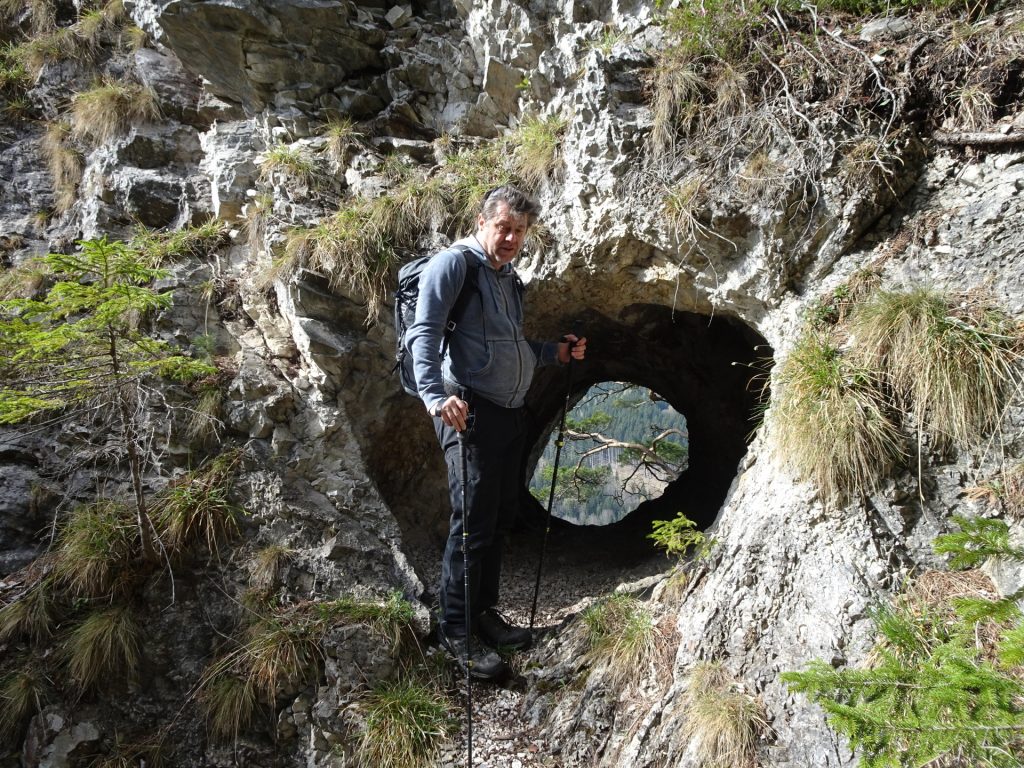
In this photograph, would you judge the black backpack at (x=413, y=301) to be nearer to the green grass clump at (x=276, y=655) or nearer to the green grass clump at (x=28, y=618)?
the green grass clump at (x=276, y=655)

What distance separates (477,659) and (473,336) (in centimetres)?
202

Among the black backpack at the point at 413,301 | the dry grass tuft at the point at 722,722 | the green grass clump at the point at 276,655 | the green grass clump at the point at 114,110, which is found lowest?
the green grass clump at the point at 276,655

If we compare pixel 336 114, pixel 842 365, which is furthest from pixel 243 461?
pixel 842 365

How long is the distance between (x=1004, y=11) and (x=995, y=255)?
5.54 feet

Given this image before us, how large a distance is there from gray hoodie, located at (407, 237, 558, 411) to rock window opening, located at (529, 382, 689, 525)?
17.6 feet

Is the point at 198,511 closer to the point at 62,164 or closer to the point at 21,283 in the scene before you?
the point at 21,283

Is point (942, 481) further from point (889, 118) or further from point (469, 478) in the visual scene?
point (469, 478)

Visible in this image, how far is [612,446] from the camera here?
1016 centimetres

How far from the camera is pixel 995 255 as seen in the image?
10.3ft

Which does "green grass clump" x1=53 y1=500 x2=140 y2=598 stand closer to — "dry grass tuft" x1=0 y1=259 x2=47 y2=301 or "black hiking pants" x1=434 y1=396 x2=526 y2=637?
"black hiking pants" x1=434 y1=396 x2=526 y2=637

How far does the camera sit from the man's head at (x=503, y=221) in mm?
3445

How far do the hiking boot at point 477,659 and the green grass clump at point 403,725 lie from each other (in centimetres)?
25

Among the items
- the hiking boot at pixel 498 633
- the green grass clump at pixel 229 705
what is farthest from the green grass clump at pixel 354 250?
the green grass clump at pixel 229 705

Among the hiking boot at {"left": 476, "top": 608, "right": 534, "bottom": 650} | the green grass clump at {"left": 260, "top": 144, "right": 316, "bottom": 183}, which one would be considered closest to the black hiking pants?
the hiking boot at {"left": 476, "top": 608, "right": 534, "bottom": 650}
